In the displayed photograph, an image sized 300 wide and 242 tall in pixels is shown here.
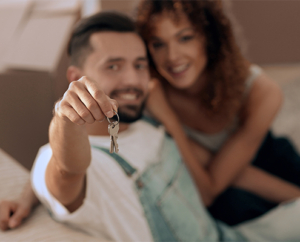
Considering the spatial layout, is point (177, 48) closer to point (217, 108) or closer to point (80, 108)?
point (217, 108)

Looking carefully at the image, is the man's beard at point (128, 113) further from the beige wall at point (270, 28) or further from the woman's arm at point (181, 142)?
the beige wall at point (270, 28)

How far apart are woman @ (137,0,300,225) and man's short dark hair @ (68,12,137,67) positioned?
134 millimetres

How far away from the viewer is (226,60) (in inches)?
35.0

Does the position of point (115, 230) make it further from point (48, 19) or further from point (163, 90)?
point (48, 19)

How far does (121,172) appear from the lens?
55cm

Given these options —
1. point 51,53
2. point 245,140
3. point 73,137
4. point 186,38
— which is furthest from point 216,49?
point 73,137

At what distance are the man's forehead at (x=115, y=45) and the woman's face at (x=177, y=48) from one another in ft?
0.47

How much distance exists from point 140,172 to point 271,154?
25.0 inches

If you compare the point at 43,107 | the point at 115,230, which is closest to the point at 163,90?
the point at 43,107

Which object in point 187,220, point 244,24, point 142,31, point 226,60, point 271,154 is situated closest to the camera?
point 187,220

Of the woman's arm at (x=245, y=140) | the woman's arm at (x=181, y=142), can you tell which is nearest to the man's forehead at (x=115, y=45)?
the woman's arm at (x=181, y=142)

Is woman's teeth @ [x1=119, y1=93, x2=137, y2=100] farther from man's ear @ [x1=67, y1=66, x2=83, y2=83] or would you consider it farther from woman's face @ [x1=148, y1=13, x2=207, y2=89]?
woman's face @ [x1=148, y1=13, x2=207, y2=89]

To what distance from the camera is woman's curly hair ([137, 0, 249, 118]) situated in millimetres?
774

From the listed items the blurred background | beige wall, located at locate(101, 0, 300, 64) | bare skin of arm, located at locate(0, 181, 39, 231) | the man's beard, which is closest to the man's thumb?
bare skin of arm, located at locate(0, 181, 39, 231)
